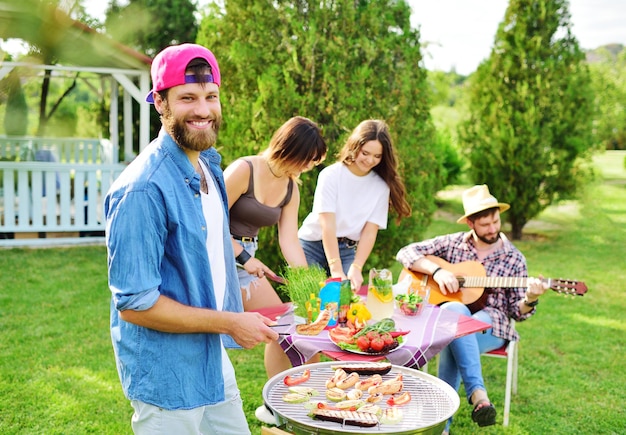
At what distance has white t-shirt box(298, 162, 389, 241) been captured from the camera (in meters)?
4.46

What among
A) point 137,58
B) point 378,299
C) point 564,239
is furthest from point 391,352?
point 564,239

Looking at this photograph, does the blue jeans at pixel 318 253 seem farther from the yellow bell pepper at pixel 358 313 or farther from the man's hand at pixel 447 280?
the yellow bell pepper at pixel 358 313

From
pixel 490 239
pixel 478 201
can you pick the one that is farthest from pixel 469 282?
pixel 478 201

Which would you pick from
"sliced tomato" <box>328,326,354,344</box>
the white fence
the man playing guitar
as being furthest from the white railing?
"sliced tomato" <box>328,326,354,344</box>

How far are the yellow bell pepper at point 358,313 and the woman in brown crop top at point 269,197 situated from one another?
56cm

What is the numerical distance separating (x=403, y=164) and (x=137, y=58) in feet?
15.1

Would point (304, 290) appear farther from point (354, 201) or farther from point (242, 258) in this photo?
point (354, 201)

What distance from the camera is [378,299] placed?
11.7 feet

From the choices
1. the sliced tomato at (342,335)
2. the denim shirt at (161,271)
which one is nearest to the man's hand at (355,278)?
the sliced tomato at (342,335)

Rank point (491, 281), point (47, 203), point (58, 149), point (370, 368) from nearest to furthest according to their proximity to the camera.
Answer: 1. point (370, 368)
2. point (491, 281)
3. point (47, 203)
4. point (58, 149)

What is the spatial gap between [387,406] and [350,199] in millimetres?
2281

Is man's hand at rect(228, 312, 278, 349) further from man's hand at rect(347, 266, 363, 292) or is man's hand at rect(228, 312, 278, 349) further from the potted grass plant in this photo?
man's hand at rect(347, 266, 363, 292)

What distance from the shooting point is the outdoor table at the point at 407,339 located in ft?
10.1

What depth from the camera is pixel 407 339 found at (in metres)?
3.24
